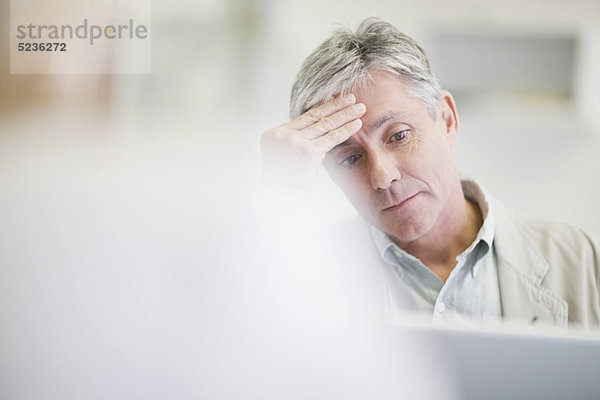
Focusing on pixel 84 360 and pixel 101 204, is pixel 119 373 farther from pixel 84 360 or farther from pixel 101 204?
pixel 101 204

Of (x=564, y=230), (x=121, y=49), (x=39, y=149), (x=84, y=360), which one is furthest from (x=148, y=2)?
(x=564, y=230)

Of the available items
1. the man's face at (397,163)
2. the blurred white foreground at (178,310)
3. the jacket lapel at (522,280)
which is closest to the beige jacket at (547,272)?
the jacket lapel at (522,280)

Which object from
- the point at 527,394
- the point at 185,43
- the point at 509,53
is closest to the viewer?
the point at 527,394

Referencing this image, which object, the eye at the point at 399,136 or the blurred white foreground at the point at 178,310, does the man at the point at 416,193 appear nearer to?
the eye at the point at 399,136

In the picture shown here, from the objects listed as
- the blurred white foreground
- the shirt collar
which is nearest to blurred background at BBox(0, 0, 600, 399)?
the blurred white foreground

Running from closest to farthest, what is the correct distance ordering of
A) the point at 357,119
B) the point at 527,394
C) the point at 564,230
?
the point at 527,394 < the point at 357,119 < the point at 564,230

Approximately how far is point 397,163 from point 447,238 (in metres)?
0.17

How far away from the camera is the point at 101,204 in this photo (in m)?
0.75

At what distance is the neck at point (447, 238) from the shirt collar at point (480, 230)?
27 mm

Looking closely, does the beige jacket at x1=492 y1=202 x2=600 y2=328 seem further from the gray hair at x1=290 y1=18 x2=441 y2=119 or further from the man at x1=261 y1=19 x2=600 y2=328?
the gray hair at x1=290 y1=18 x2=441 y2=119

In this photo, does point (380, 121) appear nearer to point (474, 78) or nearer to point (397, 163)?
point (397, 163)

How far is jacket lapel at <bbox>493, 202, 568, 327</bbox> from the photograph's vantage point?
0.85 metres

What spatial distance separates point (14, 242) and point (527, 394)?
603 mm

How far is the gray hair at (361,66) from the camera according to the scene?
86cm
